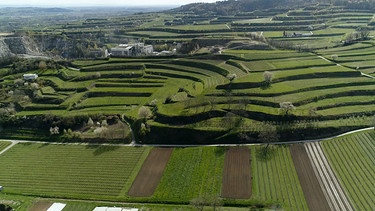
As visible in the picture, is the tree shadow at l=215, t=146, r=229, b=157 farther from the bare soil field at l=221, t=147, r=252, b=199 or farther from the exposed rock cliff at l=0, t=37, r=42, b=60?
the exposed rock cliff at l=0, t=37, r=42, b=60

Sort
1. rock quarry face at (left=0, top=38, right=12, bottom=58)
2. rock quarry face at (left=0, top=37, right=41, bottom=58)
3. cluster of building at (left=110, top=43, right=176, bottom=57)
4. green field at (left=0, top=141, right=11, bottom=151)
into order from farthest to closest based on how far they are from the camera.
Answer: rock quarry face at (left=0, top=37, right=41, bottom=58) → rock quarry face at (left=0, top=38, right=12, bottom=58) → cluster of building at (left=110, top=43, right=176, bottom=57) → green field at (left=0, top=141, right=11, bottom=151)

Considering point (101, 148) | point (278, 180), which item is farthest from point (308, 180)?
point (101, 148)

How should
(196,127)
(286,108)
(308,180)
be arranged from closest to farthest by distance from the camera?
(308,180)
(196,127)
(286,108)

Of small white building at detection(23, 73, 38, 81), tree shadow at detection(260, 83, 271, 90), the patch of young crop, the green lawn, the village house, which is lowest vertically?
the green lawn

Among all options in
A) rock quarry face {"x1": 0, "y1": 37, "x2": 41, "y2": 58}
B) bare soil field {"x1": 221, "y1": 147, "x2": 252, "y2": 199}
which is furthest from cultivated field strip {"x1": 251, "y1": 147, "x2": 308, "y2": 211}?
rock quarry face {"x1": 0, "y1": 37, "x2": 41, "y2": 58}

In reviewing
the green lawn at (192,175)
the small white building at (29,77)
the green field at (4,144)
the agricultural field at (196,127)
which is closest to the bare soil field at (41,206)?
the agricultural field at (196,127)

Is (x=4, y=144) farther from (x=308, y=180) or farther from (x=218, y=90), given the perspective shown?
(x=308, y=180)

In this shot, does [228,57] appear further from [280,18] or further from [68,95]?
[280,18]

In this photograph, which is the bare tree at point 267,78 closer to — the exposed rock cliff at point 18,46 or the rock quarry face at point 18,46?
the exposed rock cliff at point 18,46
